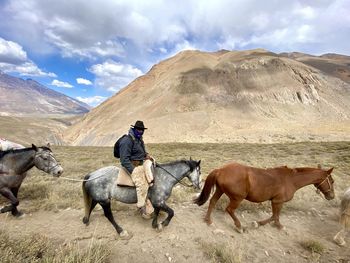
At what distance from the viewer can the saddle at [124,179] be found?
6.45 meters

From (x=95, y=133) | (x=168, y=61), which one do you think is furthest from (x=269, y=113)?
(x=168, y=61)

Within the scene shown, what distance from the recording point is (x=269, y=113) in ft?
150

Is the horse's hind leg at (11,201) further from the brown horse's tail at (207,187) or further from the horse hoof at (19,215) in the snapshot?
the brown horse's tail at (207,187)

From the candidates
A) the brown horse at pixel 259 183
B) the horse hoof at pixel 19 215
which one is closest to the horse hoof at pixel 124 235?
the brown horse at pixel 259 183

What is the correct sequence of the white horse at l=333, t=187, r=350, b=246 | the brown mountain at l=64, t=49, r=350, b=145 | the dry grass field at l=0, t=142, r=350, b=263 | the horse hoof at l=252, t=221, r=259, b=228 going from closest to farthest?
the dry grass field at l=0, t=142, r=350, b=263
the white horse at l=333, t=187, r=350, b=246
the horse hoof at l=252, t=221, r=259, b=228
the brown mountain at l=64, t=49, r=350, b=145

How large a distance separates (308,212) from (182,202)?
3860 millimetres

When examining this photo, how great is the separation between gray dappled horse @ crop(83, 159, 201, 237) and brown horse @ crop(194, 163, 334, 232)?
81cm

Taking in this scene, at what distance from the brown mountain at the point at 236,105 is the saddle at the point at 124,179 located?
30.6m

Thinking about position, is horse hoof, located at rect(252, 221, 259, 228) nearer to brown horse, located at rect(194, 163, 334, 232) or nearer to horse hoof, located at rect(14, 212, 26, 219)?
brown horse, located at rect(194, 163, 334, 232)

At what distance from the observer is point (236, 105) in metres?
47.3

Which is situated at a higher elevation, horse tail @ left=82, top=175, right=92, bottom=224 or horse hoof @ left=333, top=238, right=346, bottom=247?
horse tail @ left=82, top=175, right=92, bottom=224

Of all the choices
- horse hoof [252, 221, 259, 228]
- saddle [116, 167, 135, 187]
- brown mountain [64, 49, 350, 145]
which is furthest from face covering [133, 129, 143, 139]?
brown mountain [64, 49, 350, 145]

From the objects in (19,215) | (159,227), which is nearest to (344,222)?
(159,227)

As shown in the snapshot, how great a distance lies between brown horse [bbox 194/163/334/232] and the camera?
690 cm
